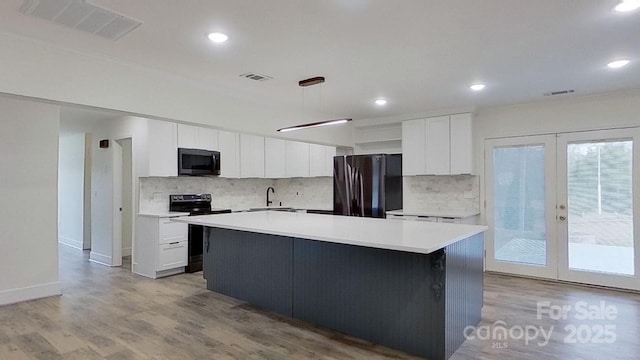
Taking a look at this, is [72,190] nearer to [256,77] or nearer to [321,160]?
[321,160]

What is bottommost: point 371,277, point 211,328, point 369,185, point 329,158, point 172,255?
point 211,328

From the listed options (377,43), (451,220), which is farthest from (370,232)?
(451,220)

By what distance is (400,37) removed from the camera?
9.23ft

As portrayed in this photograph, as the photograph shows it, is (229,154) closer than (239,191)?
Yes

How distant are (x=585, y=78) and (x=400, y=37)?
2435 mm

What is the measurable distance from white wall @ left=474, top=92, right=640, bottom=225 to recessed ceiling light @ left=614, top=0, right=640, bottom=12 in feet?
8.85

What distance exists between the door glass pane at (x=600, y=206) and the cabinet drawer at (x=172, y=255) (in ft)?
17.3

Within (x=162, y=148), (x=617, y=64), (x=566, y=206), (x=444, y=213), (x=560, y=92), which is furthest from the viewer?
(x=162, y=148)

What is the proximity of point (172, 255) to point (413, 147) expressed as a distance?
3.90 metres

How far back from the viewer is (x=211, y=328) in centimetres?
329

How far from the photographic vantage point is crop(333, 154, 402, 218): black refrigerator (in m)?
5.89

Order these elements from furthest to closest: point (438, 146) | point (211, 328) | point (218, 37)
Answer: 1. point (438, 146)
2. point (211, 328)
3. point (218, 37)

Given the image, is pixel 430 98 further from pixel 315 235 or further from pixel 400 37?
pixel 315 235

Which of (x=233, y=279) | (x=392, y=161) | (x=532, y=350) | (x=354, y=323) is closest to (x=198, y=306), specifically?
(x=233, y=279)
